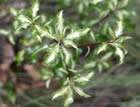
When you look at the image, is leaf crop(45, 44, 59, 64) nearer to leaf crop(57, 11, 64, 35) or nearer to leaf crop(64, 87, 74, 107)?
leaf crop(57, 11, 64, 35)

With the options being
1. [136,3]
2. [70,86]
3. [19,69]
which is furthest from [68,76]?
[136,3]

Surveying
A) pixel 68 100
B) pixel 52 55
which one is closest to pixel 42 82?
pixel 68 100

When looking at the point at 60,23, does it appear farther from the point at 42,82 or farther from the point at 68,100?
the point at 42,82

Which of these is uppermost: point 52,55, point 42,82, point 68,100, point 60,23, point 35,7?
point 42,82

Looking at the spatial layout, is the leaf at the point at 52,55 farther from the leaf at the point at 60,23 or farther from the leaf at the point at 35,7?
the leaf at the point at 35,7

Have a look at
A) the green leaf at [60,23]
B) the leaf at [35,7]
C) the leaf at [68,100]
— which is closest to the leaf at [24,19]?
the leaf at [35,7]

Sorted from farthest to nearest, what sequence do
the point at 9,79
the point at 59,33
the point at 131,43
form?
the point at 131,43, the point at 9,79, the point at 59,33

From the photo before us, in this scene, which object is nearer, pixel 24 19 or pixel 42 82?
pixel 24 19

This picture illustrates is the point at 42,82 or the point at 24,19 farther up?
the point at 42,82

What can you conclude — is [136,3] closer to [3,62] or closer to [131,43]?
[131,43]
